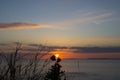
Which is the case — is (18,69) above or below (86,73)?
above

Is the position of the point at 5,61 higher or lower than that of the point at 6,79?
higher

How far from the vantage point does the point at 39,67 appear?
7.32 m

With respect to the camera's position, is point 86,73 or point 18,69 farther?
point 86,73

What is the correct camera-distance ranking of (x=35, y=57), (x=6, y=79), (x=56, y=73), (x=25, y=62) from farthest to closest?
1. (x=25, y=62)
2. (x=35, y=57)
3. (x=6, y=79)
4. (x=56, y=73)

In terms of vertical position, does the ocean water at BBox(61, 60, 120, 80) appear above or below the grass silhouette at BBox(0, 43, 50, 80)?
below

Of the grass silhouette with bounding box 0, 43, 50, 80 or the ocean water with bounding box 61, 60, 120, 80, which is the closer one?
the grass silhouette with bounding box 0, 43, 50, 80

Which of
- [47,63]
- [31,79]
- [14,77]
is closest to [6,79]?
[14,77]

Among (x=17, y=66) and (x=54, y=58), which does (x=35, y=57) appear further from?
(x=54, y=58)

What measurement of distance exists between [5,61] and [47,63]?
1061mm

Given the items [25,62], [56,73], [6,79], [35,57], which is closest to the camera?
[56,73]

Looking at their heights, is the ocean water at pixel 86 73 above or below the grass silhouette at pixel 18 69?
below

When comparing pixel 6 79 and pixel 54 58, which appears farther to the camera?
pixel 6 79

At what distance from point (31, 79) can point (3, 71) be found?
2.48 ft

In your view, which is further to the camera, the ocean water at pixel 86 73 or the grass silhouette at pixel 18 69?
the ocean water at pixel 86 73
